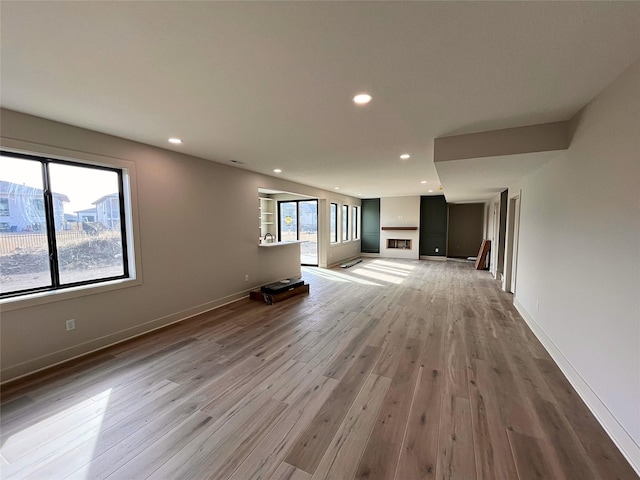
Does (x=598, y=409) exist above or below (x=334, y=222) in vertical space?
below

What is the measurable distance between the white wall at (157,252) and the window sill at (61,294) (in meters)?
0.02

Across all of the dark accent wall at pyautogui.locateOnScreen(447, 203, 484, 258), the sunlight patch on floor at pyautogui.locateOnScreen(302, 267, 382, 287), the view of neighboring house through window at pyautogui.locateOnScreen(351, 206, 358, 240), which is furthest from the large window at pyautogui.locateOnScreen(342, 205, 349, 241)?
the dark accent wall at pyautogui.locateOnScreen(447, 203, 484, 258)

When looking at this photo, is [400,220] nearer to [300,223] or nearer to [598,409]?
[300,223]

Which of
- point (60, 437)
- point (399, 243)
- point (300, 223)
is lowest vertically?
point (60, 437)

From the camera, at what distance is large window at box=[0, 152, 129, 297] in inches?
97.9

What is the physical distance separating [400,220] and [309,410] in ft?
29.1

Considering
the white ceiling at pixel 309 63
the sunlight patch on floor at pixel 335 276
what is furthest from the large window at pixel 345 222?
the white ceiling at pixel 309 63

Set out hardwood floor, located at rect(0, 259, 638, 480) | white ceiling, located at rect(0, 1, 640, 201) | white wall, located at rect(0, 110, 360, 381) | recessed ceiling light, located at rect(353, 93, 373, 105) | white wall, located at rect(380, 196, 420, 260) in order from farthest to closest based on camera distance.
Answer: white wall, located at rect(380, 196, 420, 260), white wall, located at rect(0, 110, 360, 381), recessed ceiling light, located at rect(353, 93, 373, 105), hardwood floor, located at rect(0, 259, 638, 480), white ceiling, located at rect(0, 1, 640, 201)

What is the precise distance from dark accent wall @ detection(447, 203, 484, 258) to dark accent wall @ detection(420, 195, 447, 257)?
0.80 m

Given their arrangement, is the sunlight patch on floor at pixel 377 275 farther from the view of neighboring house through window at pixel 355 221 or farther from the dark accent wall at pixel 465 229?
the dark accent wall at pixel 465 229

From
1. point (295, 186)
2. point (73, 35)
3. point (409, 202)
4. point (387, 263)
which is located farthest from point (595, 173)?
point (409, 202)

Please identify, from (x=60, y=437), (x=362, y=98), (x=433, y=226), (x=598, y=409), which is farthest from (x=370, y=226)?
(x=60, y=437)

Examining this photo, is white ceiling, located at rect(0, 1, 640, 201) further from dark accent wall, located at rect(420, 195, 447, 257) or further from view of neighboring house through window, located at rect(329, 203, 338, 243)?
dark accent wall, located at rect(420, 195, 447, 257)

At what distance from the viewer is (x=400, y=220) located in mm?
10102
